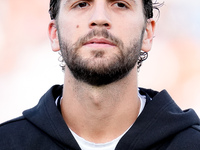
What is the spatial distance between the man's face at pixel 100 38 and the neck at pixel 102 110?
0.11 meters

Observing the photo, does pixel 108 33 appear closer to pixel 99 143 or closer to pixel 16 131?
pixel 99 143

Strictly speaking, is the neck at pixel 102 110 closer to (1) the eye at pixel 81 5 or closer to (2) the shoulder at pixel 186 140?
(2) the shoulder at pixel 186 140

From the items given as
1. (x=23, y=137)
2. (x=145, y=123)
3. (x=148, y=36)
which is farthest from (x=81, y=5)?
(x=23, y=137)

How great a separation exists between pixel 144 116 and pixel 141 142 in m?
0.32

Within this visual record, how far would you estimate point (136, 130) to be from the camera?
419 centimetres

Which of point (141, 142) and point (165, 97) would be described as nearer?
point (141, 142)

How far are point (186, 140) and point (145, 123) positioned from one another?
1.45 ft

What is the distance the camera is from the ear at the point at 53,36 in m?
4.84

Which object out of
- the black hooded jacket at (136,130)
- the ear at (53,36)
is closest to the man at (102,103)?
the black hooded jacket at (136,130)

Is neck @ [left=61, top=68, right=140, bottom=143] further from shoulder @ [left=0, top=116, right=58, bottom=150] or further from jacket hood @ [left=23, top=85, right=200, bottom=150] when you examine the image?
shoulder @ [left=0, top=116, right=58, bottom=150]

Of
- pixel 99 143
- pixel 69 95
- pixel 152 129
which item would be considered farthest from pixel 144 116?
pixel 69 95

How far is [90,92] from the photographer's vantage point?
14.2ft

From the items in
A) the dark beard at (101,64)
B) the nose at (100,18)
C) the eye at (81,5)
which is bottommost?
the dark beard at (101,64)

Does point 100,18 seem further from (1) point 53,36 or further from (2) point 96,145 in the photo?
(2) point 96,145
